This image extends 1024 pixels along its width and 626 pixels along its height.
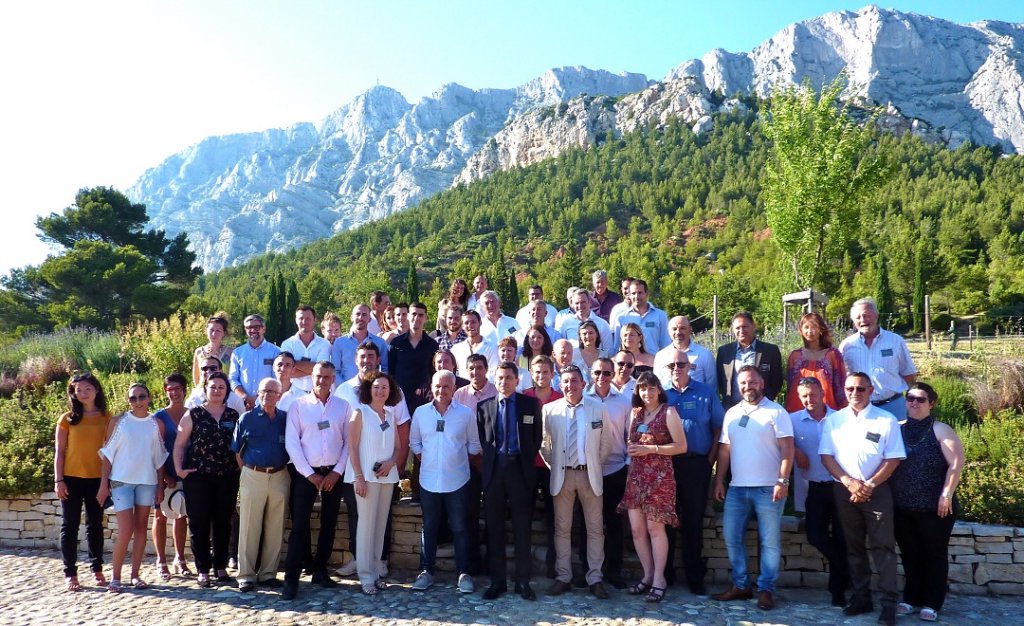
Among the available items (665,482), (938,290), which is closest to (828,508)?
(665,482)

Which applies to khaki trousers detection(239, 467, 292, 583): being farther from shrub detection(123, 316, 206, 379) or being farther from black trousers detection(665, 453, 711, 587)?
shrub detection(123, 316, 206, 379)

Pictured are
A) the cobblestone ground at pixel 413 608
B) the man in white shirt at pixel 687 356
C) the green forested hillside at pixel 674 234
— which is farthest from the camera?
the green forested hillside at pixel 674 234

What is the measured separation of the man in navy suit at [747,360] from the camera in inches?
191

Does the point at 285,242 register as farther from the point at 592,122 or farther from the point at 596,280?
the point at 596,280

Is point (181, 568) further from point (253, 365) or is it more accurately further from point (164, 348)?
point (164, 348)

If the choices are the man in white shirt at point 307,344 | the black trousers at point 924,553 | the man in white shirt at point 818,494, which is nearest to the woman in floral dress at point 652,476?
the man in white shirt at point 818,494

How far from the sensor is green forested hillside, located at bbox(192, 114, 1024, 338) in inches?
1225

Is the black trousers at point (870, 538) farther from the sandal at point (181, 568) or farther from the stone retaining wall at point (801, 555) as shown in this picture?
the sandal at point (181, 568)

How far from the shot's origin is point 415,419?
4.89 m

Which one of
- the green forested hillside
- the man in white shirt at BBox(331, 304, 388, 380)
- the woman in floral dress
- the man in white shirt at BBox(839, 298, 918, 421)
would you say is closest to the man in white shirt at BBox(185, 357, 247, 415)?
the man in white shirt at BBox(331, 304, 388, 380)

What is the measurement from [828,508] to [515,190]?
71.1 meters

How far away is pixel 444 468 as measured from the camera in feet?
15.6

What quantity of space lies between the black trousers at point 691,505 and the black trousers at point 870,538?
0.89m

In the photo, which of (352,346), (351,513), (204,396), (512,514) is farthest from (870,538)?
(204,396)
